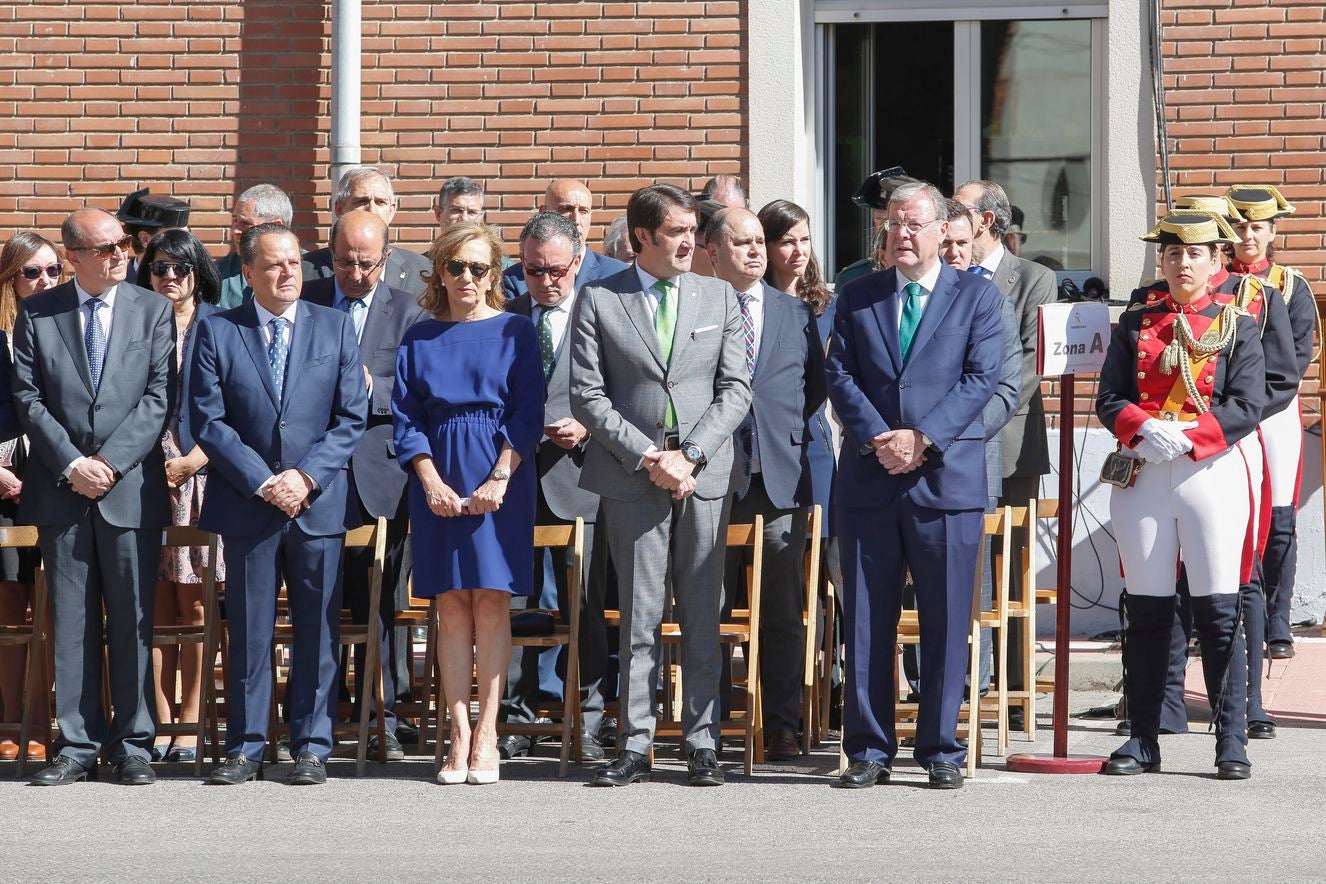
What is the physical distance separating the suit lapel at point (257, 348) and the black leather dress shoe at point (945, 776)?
2.82 meters

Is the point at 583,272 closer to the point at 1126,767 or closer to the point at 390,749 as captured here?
the point at 390,749

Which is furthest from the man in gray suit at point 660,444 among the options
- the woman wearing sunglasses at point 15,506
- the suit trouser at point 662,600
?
the woman wearing sunglasses at point 15,506

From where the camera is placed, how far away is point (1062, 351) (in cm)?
745

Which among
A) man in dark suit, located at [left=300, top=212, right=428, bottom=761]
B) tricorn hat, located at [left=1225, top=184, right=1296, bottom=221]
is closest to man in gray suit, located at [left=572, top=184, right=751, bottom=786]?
man in dark suit, located at [left=300, top=212, right=428, bottom=761]

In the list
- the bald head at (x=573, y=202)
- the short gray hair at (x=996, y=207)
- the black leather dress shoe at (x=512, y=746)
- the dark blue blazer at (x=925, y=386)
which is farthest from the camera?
the bald head at (x=573, y=202)

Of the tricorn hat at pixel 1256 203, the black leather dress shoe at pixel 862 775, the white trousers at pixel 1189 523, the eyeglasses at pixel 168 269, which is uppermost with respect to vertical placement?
the tricorn hat at pixel 1256 203

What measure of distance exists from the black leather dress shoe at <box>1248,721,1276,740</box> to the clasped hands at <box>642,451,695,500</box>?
8.71ft

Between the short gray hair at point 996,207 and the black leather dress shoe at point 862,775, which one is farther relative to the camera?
the short gray hair at point 996,207

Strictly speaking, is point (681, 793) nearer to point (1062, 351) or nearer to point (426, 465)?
point (426, 465)

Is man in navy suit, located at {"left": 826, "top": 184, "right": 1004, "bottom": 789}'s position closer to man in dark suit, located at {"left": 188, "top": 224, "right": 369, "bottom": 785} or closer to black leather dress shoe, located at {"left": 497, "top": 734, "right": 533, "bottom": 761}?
black leather dress shoe, located at {"left": 497, "top": 734, "right": 533, "bottom": 761}

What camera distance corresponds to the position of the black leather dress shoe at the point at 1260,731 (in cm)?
823

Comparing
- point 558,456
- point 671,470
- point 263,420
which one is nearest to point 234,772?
point 263,420

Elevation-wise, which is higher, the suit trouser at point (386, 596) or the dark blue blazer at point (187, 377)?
the dark blue blazer at point (187, 377)

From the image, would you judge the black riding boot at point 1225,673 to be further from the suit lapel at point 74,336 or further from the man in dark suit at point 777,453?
the suit lapel at point 74,336
